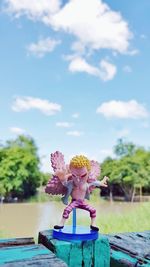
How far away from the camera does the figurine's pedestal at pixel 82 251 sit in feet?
3.26

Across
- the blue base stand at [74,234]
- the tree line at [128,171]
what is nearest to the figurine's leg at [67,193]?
the blue base stand at [74,234]

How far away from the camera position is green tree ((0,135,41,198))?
47.2ft

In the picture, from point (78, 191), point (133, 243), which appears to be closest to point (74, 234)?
point (78, 191)

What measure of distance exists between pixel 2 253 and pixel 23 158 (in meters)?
14.2

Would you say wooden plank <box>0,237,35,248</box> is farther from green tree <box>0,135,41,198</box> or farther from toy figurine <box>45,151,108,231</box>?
green tree <box>0,135,41,198</box>

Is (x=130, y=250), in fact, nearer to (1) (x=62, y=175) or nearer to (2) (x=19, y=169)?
(1) (x=62, y=175)

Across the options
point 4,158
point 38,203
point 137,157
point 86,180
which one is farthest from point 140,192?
point 86,180

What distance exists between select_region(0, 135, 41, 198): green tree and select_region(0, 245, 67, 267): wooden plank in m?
13.2

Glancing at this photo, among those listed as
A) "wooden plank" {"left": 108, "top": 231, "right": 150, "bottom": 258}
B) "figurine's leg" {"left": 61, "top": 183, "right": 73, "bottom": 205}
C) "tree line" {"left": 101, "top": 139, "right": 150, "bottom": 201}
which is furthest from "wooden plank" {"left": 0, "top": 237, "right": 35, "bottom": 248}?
"tree line" {"left": 101, "top": 139, "right": 150, "bottom": 201}

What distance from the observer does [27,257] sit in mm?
895

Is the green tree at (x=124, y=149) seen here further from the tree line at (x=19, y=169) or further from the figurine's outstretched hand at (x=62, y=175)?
the figurine's outstretched hand at (x=62, y=175)

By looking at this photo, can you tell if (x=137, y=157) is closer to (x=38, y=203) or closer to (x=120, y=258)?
(x=38, y=203)

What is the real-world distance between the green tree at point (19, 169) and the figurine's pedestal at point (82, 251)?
1315 cm

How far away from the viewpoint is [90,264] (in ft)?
3.38
